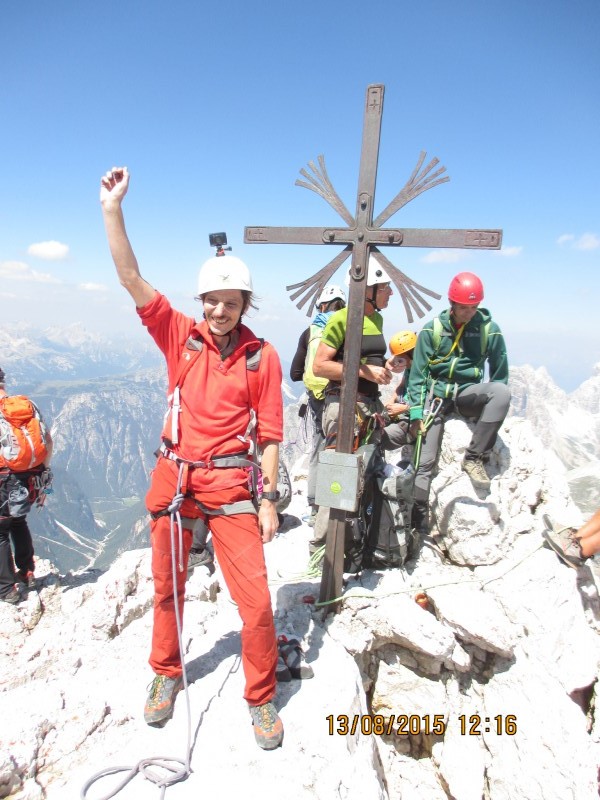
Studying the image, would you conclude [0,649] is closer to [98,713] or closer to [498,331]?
[98,713]

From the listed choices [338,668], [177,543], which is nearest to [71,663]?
[177,543]

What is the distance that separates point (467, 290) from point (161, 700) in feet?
19.8

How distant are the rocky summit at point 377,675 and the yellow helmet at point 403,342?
1.68 metres

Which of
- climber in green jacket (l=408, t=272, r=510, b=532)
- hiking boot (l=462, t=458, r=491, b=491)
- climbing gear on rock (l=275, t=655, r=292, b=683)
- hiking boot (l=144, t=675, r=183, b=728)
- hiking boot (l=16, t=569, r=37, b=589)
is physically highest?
climber in green jacket (l=408, t=272, r=510, b=532)

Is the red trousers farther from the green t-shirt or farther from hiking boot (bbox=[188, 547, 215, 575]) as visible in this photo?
hiking boot (bbox=[188, 547, 215, 575])

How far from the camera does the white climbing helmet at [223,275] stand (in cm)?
389

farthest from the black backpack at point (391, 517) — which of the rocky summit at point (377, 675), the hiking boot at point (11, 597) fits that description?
the hiking boot at point (11, 597)

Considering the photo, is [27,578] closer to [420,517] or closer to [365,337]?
[420,517]

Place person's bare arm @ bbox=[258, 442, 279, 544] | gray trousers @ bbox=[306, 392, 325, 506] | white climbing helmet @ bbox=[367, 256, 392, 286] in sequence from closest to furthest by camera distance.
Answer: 1. person's bare arm @ bbox=[258, 442, 279, 544]
2. white climbing helmet @ bbox=[367, 256, 392, 286]
3. gray trousers @ bbox=[306, 392, 325, 506]

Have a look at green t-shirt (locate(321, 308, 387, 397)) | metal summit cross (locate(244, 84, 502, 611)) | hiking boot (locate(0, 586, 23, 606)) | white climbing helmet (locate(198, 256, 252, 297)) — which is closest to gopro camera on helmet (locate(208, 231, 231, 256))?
white climbing helmet (locate(198, 256, 252, 297))

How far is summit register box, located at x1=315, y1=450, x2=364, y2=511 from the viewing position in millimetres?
5223

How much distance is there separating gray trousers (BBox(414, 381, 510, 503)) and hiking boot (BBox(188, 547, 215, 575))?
370 centimetres

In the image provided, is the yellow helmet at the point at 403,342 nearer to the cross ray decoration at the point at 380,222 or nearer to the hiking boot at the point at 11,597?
the cross ray decoration at the point at 380,222

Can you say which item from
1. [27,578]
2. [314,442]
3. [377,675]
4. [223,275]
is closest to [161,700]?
[377,675]
